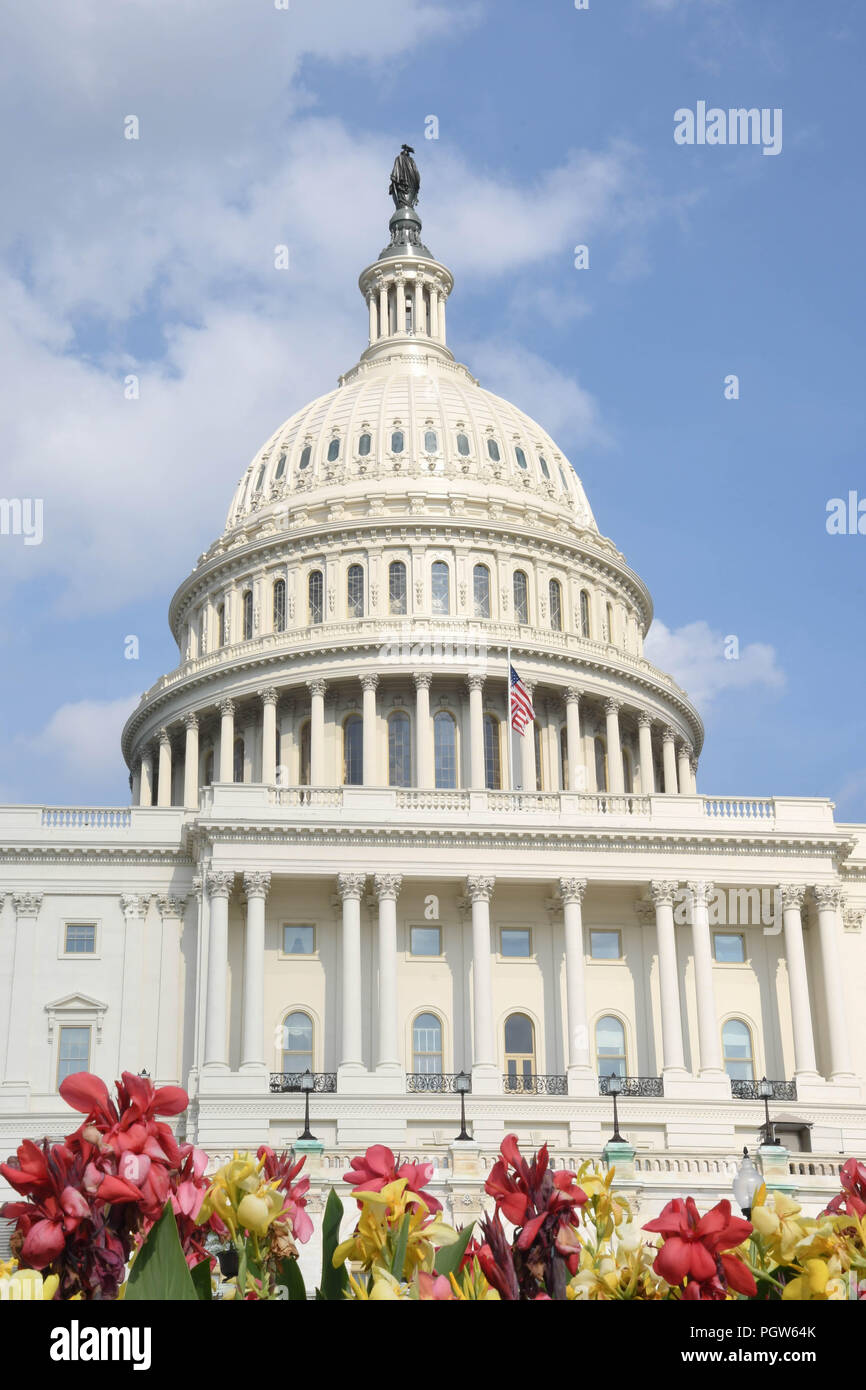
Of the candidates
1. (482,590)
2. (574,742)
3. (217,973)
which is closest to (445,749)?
(574,742)

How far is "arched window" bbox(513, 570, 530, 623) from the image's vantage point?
83.2 m

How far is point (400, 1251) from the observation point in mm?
4734

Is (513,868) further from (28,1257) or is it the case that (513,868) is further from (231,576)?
(28,1257)

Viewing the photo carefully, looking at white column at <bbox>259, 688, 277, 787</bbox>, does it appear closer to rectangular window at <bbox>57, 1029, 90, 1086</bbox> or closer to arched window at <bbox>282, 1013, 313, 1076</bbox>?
arched window at <bbox>282, 1013, 313, 1076</bbox>

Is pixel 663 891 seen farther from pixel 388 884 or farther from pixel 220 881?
pixel 220 881

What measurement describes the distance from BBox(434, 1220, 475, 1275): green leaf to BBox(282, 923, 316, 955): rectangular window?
5480 centimetres

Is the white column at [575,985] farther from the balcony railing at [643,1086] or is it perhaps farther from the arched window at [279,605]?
the arched window at [279,605]

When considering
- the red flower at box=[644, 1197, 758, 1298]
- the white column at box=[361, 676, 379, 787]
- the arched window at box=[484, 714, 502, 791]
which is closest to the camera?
the red flower at box=[644, 1197, 758, 1298]

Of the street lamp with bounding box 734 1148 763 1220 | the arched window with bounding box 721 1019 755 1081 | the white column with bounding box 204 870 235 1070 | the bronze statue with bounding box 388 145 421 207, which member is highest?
the bronze statue with bounding box 388 145 421 207

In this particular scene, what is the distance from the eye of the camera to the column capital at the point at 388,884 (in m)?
57.0

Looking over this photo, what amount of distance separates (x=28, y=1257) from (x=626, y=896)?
5706 cm

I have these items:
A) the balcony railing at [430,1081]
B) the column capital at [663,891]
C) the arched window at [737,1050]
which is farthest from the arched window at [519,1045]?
the arched window at [737,1050]

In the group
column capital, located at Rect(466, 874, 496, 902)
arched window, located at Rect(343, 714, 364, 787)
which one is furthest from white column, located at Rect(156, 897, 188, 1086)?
arched window, located at Rect(343, 714, 364, 787)

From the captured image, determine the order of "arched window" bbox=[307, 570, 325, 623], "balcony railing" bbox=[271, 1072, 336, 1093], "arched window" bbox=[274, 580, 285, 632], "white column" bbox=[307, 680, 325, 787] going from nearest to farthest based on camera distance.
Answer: "balcony railing" bbox=[271, 1072, 336, 1093], "white column" bbox=[307, 680, 325, 787], "arched window" bbox=[307, 570, 325, 623], "arched window" bbox=[274, 580, 285, 632]
